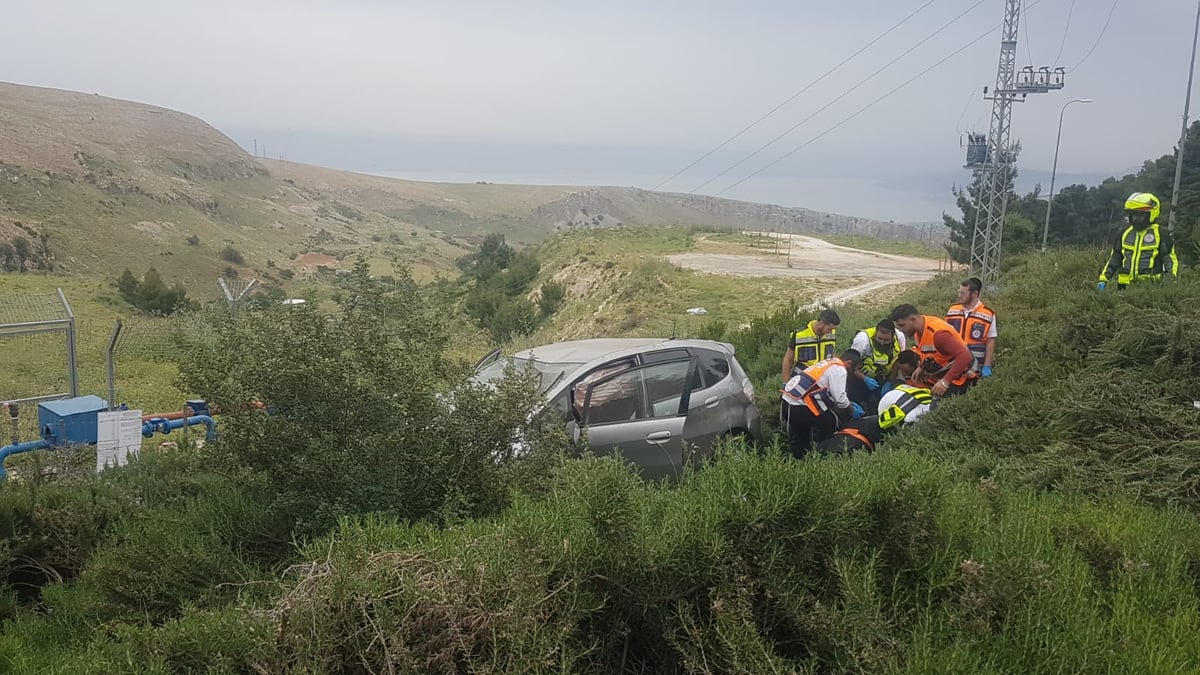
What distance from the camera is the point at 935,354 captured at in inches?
301

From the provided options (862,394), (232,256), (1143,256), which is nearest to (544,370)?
(862,394)

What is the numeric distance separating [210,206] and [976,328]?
89.4 metres

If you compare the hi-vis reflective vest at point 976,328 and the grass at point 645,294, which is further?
the grass at point 645,294

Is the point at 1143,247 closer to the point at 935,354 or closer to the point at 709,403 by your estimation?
the point at 935,354

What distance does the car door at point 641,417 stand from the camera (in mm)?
6492

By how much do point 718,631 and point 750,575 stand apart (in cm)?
36

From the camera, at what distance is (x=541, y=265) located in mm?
36719

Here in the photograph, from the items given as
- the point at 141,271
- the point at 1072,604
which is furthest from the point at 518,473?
the point at 141,271

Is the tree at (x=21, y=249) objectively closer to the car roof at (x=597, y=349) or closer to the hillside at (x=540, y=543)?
the hillside at (x=540, y=543)

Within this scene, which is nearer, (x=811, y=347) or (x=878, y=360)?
(x=878, y=360)

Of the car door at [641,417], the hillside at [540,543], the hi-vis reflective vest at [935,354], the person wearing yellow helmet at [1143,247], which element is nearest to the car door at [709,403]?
the car door at [641,417]

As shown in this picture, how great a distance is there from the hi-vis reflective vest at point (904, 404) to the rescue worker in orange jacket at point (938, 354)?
0.38 m

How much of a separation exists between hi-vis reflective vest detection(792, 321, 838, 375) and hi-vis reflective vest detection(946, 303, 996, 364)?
3.92 ft

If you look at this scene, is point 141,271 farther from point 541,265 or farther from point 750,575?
point 750,575
